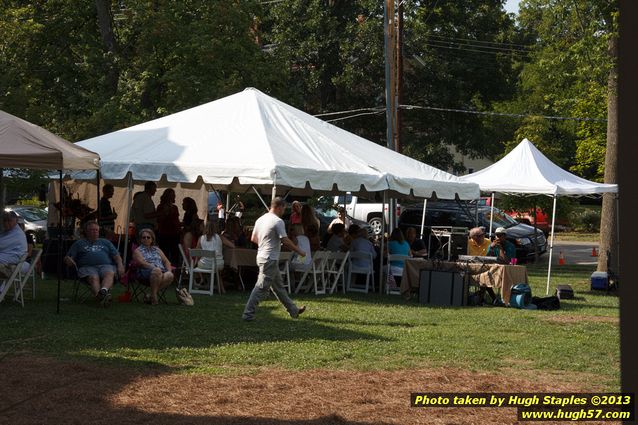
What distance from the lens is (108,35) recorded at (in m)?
29.8

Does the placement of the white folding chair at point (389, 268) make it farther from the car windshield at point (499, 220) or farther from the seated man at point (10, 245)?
the car windshield at point (499, 220)

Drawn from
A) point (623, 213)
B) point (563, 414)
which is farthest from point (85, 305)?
point (623, 213)

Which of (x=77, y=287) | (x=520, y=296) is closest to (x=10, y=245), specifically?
(x=77, y=287)

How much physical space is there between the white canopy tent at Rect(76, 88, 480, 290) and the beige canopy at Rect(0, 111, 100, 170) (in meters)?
3.30

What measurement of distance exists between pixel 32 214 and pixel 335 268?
1812cm

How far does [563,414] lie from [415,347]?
10.9ft

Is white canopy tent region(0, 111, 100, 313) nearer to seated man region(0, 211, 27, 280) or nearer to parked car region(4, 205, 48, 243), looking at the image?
seated man region(0, 211, 27, 280)

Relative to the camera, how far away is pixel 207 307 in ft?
44.8

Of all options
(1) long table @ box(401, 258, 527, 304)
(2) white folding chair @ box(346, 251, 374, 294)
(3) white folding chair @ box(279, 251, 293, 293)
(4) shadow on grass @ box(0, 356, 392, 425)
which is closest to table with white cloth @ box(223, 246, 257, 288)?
(3) white folding chair @ box(279, 251, 293, 293)

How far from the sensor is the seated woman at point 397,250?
57.7 feet

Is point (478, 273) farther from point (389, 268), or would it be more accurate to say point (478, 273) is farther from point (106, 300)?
point (106, 300)

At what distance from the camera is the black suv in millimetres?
28203

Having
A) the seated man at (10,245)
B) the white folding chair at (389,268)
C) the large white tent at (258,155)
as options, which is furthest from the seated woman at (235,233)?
the seated man at (10,245)

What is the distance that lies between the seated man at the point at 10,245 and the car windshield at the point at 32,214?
20105 millimetres
